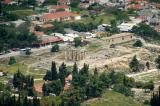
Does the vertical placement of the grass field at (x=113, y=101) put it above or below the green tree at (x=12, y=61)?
above

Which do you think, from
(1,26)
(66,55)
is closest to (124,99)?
(66,55)

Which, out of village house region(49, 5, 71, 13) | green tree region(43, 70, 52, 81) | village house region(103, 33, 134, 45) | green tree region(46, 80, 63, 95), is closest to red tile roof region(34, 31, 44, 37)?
village house region(103, 33, 134, 45)

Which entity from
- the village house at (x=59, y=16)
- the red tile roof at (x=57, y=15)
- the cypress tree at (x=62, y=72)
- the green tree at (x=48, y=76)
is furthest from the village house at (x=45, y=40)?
the green tree at (x=48, y=76)

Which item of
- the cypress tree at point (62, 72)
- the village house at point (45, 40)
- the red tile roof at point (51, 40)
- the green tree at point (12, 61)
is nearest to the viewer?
the cypress tree at point (62, 72)

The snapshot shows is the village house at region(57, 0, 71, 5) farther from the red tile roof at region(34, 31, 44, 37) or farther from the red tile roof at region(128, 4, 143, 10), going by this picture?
the red tile roof at region(34, 31, 44, 37)

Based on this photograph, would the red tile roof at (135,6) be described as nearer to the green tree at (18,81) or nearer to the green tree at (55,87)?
the green tree at (18,81)

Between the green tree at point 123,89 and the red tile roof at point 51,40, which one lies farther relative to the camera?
the red tile roof at point 51,40

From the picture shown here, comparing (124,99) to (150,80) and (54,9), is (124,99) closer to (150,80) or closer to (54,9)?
(150,80)
